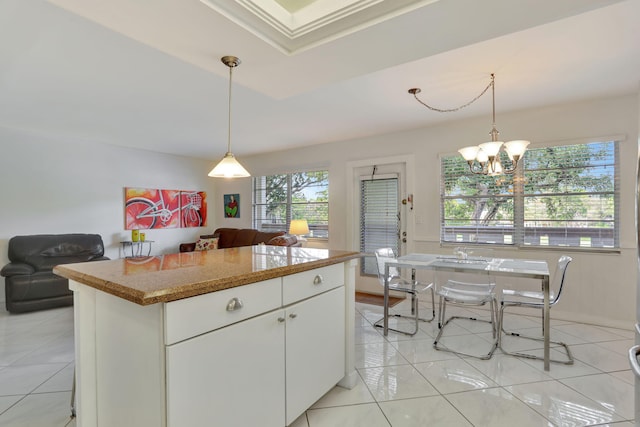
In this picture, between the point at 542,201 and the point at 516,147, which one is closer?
the point at 516,147

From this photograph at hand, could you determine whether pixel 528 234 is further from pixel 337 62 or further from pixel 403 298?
pixel 337 62

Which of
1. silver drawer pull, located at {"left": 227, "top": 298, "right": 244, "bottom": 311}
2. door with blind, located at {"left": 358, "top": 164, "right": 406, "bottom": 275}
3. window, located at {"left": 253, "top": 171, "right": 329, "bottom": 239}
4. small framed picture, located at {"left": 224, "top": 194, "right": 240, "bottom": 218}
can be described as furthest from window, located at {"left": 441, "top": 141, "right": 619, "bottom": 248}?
small framed picture, located at {"left": 224, "top": 194, "right": 240, "bottom": 218}

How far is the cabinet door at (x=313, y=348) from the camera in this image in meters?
1.63

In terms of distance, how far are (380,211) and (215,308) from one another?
364cm

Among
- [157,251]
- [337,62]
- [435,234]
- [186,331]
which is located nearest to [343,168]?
[435,234]

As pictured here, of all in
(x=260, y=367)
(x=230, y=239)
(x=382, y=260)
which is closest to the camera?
(x=260, y=367)

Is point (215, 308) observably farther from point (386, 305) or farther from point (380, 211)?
point (380, 211)

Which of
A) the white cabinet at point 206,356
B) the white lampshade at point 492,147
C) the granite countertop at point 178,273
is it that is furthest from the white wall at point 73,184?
the white lampshade at point 492,147

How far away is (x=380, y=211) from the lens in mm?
4637

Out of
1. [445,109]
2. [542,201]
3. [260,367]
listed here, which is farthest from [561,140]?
[260,367]

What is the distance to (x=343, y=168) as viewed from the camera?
4.95 metres

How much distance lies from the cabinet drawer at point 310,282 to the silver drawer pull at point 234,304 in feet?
0.95

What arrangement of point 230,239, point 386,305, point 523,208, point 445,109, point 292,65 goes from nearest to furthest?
point 292,65, point 386,305, point 445,109, point 523,208, point 230,239

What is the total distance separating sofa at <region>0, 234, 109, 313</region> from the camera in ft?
12.0
